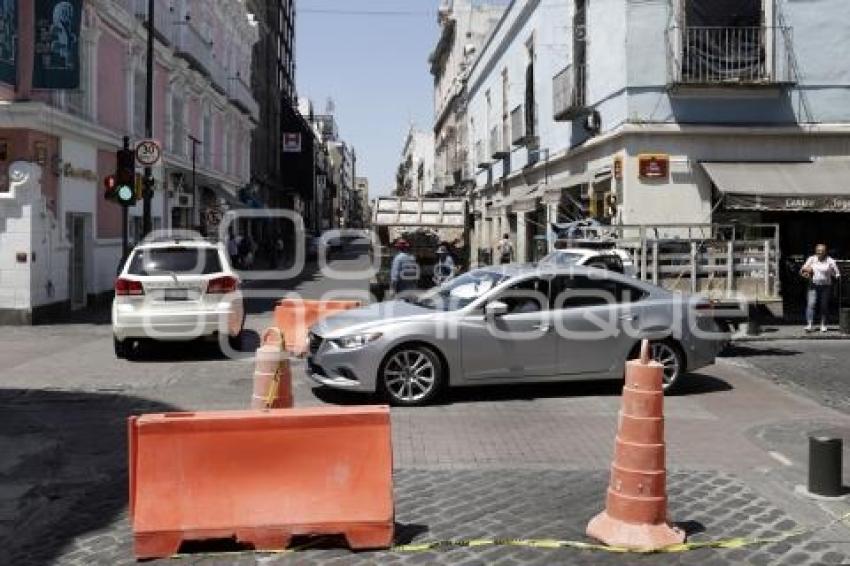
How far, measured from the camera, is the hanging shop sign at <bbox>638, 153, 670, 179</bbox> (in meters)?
18.8

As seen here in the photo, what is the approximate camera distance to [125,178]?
18.5m

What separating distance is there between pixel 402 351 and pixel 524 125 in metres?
21.3

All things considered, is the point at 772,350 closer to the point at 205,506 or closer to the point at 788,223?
the point at 788,223

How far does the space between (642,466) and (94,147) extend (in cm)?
1893

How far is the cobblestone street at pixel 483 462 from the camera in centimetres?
545

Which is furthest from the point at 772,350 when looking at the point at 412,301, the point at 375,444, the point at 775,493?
the point at 375,444

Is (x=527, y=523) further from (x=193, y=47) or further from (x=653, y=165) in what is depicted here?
(x=193, y=47)

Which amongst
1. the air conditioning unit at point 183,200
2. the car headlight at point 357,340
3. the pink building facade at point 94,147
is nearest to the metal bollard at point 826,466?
the car headlight at point 357,340

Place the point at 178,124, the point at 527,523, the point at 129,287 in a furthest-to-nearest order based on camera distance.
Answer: the point at 178,124 → the point at 129,287 → the point at 527,523

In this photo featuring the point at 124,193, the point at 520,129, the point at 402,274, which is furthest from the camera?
the point at 520,129

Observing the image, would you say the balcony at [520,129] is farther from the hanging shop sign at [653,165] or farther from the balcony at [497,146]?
the hanging shop sign at [653,165]

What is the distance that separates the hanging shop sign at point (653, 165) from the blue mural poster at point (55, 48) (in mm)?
10838

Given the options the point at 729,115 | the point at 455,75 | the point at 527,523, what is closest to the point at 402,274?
the point at 729,115

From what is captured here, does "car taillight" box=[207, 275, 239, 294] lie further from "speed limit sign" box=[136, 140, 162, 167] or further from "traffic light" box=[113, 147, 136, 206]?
"speed limit sign" box=[136, 140, 162, 167]
